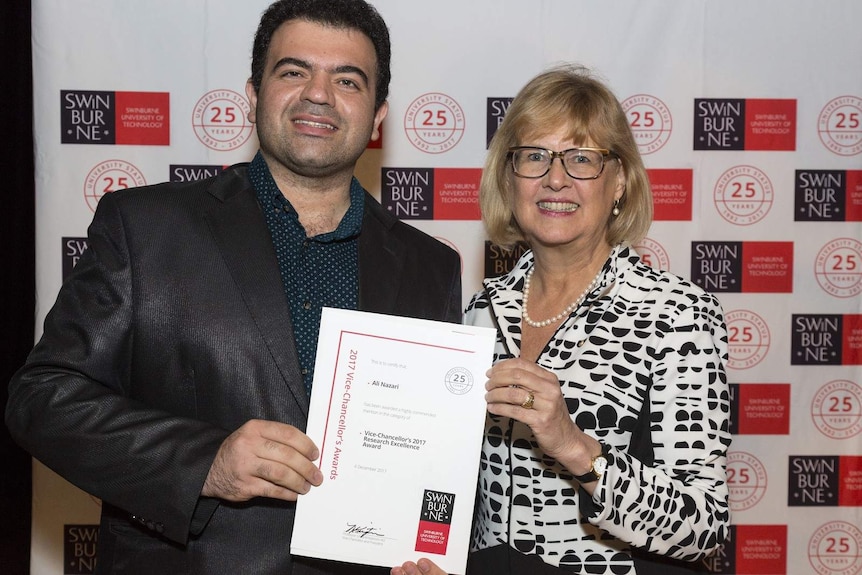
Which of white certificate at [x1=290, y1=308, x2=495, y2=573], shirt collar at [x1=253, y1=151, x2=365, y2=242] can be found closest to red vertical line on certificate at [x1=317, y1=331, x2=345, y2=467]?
white certificate at [x1=290, y1=308, x2=495, y2=573]

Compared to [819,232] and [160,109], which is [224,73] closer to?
[160,109]

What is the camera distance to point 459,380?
1.90 metres

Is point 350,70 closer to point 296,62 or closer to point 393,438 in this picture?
point 296,62

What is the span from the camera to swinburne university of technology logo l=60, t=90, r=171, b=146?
147 inches

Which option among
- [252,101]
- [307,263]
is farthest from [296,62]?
[307,263]

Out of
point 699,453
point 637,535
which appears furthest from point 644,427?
point 637,535

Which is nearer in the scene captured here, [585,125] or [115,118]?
[585,125]

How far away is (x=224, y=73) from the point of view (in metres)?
3.78

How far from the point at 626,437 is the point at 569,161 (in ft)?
2.73

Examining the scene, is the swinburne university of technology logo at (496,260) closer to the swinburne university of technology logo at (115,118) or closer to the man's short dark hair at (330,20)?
the man's short dark hair at (330,20)

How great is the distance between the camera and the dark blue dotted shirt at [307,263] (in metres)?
2.11

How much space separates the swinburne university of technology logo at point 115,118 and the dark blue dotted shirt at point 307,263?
170cm

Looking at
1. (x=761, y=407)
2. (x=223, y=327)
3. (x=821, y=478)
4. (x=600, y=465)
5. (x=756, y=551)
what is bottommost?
(x=756, y=551)
